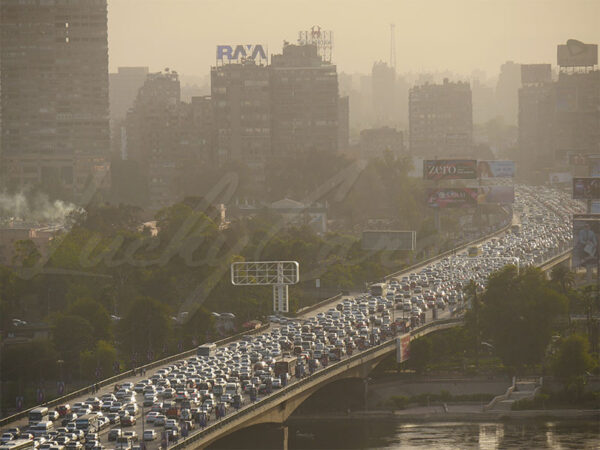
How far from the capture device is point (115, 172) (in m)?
145

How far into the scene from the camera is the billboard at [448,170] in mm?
100250

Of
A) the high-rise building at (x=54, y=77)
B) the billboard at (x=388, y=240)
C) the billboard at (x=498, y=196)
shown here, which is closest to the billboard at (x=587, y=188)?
the billboard at (x=388, y=240)

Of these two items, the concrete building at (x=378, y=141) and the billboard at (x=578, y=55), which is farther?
the concrete building at (x=378, y=141)

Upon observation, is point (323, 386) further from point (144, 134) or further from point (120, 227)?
point (144, 134)

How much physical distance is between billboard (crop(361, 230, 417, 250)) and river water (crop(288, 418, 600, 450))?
3488cm

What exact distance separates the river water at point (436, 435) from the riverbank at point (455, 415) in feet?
0.93

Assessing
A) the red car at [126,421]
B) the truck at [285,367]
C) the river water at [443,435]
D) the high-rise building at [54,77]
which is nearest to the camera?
the red car at [126,421]

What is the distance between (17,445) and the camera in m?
38.3

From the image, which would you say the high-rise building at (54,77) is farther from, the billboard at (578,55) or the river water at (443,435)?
the river water at (443,435)

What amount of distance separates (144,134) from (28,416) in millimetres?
107094

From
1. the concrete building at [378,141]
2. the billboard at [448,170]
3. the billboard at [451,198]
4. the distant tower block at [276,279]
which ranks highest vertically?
the concrete building at [378,141]

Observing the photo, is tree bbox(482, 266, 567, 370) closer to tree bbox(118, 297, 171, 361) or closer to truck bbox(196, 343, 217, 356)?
truck bbox(196, 343, 217, 356)

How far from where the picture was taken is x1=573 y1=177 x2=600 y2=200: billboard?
88500mm

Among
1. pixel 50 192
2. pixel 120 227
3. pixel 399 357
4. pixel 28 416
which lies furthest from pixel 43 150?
pixel 28 416
